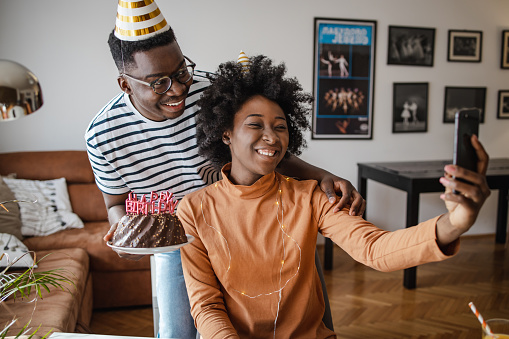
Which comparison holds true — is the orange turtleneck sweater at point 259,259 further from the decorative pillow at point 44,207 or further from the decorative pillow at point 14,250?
the decorative pillow at point 44,207

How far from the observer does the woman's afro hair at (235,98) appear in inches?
62.9

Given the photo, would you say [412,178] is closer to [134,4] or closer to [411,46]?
[411,46]

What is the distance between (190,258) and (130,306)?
2.04 metres

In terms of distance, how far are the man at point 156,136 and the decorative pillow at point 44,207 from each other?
174cm

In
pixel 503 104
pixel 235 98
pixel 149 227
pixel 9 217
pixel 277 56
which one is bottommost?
pixel 9 217

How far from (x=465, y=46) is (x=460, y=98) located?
0.56 metres

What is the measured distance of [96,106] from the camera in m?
4.09

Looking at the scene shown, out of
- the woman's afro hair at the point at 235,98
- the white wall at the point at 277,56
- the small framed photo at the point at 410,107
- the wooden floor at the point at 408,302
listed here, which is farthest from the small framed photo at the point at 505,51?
the woman's afro hair at the point at 235,98

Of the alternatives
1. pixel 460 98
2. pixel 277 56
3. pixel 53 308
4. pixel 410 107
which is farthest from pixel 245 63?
pixel 460 98

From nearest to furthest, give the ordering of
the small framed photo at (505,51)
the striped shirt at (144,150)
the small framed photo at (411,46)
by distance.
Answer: the striped shirt at (144,150) → the small framed photo at (411,46) → the small framed photo at (505,51)

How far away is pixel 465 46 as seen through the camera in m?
4.80

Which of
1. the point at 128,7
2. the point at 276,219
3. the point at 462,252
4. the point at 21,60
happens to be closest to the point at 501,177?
the point at 462,252

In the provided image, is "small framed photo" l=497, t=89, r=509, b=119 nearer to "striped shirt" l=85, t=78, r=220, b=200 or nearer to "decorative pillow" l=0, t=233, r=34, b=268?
"striped shirt" l=85, t=78, r=220, b=200

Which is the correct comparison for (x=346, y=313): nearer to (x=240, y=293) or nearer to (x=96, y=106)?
(x=240, y=293)
